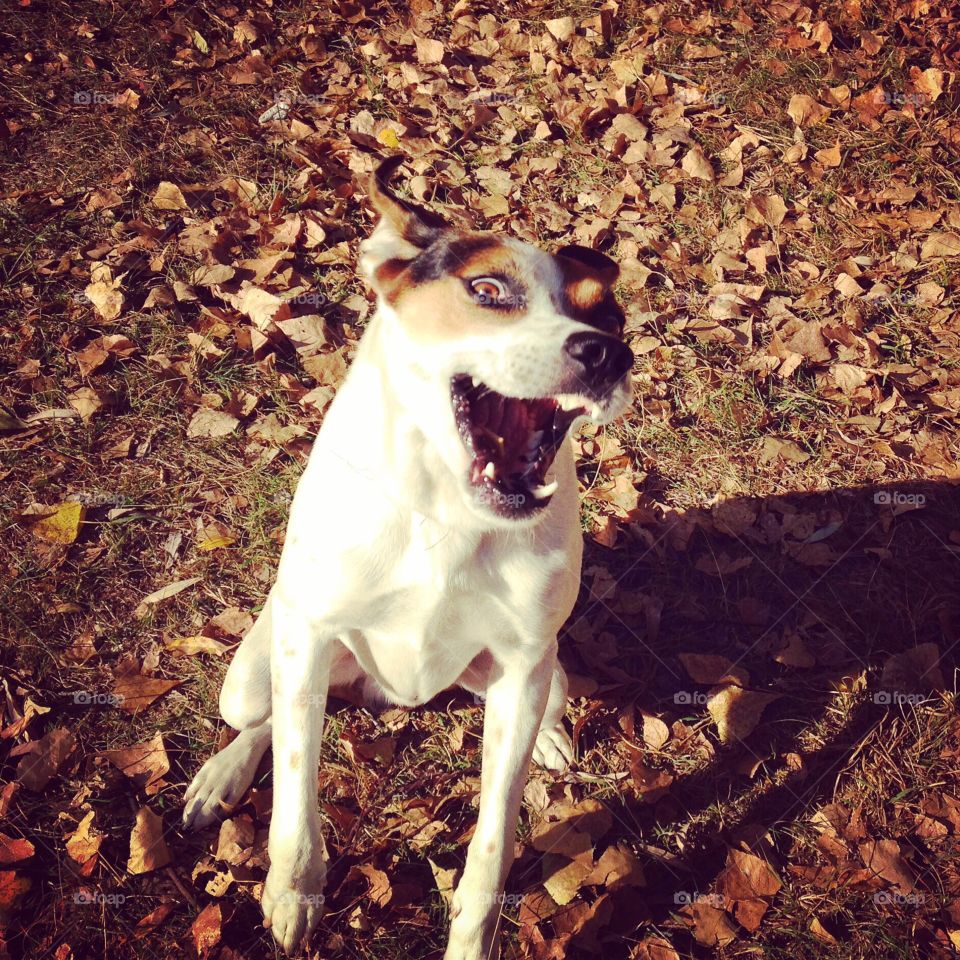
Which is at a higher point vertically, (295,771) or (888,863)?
(295,771)

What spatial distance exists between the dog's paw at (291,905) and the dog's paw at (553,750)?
40.2 inches

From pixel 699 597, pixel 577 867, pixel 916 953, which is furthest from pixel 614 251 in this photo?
pixel 916 953

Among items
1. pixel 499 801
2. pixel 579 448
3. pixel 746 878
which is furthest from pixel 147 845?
pixel 579 448

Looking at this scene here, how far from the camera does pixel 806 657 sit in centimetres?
361

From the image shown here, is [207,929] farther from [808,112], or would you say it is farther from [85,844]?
[808,112]

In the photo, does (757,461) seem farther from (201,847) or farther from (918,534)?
(201,847)

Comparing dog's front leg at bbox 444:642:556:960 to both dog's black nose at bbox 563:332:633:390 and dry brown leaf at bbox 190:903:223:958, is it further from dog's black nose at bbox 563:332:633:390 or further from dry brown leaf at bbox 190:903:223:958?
dog's black nose at bbox 563:332:633:390

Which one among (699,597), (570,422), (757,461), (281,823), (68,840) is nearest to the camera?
(570,422)

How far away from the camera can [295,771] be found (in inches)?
104

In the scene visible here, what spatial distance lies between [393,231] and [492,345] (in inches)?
21.1

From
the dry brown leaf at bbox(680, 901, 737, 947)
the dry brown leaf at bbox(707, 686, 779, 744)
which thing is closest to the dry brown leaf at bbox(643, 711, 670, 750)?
the dry brown leaf at bbox(707, 686, 779, 744)

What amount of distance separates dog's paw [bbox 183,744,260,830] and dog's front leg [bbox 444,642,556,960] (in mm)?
965

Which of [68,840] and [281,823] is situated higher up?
[281,823]

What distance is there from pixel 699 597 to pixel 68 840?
286 cm
